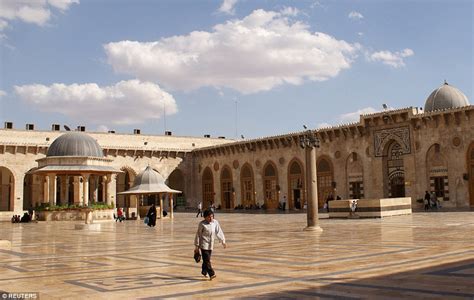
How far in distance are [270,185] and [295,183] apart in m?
2.73

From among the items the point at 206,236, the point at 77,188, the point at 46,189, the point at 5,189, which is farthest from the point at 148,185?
the point at 206,236

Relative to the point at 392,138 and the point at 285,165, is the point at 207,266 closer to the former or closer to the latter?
the point at 392,138

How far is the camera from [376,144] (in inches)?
1216

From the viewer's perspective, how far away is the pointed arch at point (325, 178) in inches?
1328

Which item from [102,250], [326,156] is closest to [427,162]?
[326,156]

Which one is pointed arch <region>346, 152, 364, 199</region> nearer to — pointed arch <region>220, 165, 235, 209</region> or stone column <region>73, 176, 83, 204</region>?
pointed arch <region>220, 165, 235, 209</region>

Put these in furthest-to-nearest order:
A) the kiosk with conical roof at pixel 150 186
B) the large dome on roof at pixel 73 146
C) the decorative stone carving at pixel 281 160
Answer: the decorative stone carving at pixel 281 160, the large dome on roof at pixel 73 146, the kiosk with conical roof at pixel 150 186

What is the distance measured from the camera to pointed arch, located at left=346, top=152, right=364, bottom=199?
105 feet

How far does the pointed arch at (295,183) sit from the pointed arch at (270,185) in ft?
4.35

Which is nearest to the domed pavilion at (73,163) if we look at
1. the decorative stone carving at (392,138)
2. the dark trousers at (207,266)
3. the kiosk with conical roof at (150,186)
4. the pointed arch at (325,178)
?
the kiosk with conical roof at (150,186)

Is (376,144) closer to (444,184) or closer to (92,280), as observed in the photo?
(444,184)

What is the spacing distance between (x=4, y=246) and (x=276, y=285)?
9.01m

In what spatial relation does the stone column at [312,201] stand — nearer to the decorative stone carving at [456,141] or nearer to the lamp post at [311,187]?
the lamp post at [311,187]

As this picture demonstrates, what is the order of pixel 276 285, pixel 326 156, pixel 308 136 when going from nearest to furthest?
pixel 276 285
pixel 308 136
pixel 326 156
